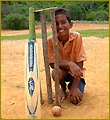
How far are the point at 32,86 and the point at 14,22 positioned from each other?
72.3ft

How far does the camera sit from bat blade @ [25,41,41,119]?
6.99ft

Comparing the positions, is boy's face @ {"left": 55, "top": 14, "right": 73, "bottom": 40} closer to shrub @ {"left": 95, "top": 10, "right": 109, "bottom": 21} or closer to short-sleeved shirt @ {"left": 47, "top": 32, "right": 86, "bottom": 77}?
short-sleeved shirt @ {"left": 47, "top": 32, "right": 86, "bottom": 77}

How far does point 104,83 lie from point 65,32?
162 centimetres

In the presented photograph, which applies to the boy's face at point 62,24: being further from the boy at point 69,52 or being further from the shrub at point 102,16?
the shrub at point 102,16

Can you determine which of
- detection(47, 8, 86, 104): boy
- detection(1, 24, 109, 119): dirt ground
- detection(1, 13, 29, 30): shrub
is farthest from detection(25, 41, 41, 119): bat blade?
detection(1, 13, 29, 30): shrub

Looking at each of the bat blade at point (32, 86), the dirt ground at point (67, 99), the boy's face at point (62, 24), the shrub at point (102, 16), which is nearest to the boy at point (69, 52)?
the boy's face at point (62, 24)

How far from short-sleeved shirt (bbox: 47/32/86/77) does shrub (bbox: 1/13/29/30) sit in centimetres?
2094

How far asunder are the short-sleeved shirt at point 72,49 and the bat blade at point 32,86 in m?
0.57

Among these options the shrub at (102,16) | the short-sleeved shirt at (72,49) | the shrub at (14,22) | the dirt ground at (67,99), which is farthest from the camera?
the shrub at (102,16)

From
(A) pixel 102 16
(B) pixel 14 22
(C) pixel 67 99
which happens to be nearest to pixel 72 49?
(C) pixel 67 99

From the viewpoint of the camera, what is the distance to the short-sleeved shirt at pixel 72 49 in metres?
2.64

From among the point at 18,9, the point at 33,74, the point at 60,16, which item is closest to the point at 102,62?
the point at 60,16

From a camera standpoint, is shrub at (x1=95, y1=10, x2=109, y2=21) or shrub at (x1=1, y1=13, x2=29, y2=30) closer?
shrub at (x1=1, y1=13, x2=29, y2=30)

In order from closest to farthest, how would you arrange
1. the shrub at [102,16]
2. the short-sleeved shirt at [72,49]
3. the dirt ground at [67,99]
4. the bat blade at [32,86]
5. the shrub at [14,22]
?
the bat blade at [32,86], the dirt ground at [67,99], the short-sleeved shirt at [72,49], the shrub at [14,22], the shrub at [102,16]
